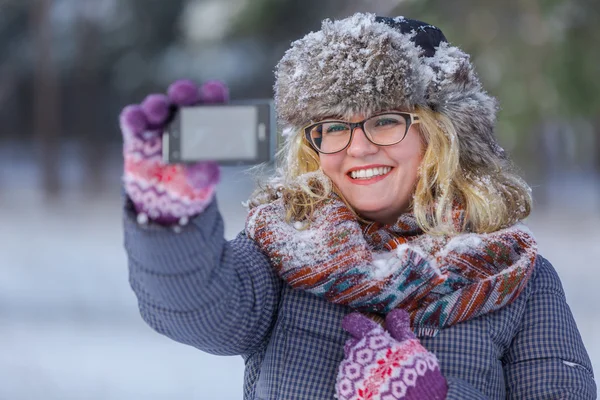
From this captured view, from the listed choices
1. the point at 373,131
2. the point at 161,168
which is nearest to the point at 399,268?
the point at 373,131

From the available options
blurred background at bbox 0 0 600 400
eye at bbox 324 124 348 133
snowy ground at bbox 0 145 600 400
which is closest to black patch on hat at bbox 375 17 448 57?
eye at bbox 324 124 348 133

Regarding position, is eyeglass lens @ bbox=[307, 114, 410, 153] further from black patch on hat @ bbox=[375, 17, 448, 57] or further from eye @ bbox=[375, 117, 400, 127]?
black patch on hat @ bbox=[375, 17, 448, 57]

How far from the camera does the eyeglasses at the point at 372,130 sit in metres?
1.68

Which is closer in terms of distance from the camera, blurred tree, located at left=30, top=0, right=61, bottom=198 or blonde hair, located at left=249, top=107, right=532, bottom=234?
blonde hair, located at left=249, top=107, right=532, bottom=234

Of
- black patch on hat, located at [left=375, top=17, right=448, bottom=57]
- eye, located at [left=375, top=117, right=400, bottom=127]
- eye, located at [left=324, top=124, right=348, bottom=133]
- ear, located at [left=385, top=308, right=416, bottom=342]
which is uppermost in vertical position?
black patch on hat, located at [left=375, top=17, right=448, bottom=57]

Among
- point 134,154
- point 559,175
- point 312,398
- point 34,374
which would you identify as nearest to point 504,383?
point 312,398

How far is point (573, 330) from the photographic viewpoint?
1.67 metres

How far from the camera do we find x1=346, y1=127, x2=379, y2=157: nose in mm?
1663

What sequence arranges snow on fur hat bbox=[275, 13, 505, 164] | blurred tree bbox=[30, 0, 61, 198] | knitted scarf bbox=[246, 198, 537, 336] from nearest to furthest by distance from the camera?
knitted scarf bbox=[246, 198, 537, 336] → snow on fur hat bbox=[275, 13, 505, 164] → blurred tree bbox=[30, 0, 61, 198]

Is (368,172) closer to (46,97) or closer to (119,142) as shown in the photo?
(46,97)

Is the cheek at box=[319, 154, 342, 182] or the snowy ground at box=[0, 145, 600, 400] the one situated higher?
the cheek at box=[319, 154, 342, 182]

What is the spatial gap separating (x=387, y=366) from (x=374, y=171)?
45 centimetres

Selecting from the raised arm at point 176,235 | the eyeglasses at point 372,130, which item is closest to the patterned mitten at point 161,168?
the raised arm at point 176,235

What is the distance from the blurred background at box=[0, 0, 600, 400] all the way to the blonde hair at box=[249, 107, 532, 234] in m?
0.31
